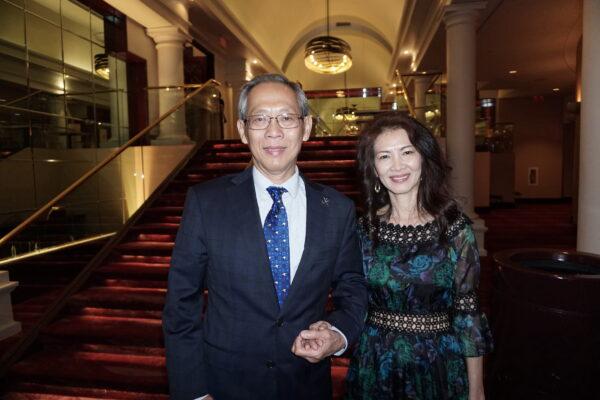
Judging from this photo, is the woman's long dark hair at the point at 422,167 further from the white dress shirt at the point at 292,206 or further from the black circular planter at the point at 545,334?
the black circular planter at the point at 545,334

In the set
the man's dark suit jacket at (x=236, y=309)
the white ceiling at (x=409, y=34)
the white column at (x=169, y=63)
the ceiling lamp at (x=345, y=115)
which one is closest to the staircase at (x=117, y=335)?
the man's dark suit jacket at (x=236, y=309)

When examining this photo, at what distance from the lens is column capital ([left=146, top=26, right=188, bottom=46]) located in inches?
355

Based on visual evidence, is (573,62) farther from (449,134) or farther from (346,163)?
(346,163)

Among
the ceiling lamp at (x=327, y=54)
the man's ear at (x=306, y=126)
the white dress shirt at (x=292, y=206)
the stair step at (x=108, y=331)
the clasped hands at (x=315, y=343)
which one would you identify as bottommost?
the stair step at (x=108, y=331)

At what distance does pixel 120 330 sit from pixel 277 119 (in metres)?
3.33

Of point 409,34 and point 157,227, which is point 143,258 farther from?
point 409,34

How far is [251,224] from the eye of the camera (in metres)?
1.42

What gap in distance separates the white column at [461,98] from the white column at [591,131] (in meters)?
3.12

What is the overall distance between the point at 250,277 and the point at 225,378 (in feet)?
1.25

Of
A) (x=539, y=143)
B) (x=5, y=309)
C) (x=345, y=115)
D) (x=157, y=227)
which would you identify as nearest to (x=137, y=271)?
(x=157, y=227)

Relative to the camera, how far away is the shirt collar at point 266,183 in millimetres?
1527

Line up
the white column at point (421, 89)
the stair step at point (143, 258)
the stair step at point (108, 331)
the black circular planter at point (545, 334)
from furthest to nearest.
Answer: the white column at point (421, 89)
the stair step at point (143, 258)
the stair step at point (108, 331)
the black circular planter at point (545, 334)

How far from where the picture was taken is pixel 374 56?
Answer: 20.0 metres

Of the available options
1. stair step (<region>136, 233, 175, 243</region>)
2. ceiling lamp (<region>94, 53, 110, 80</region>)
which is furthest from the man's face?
ceiling lamp (<region>94, 53, 110, 80</region>)
